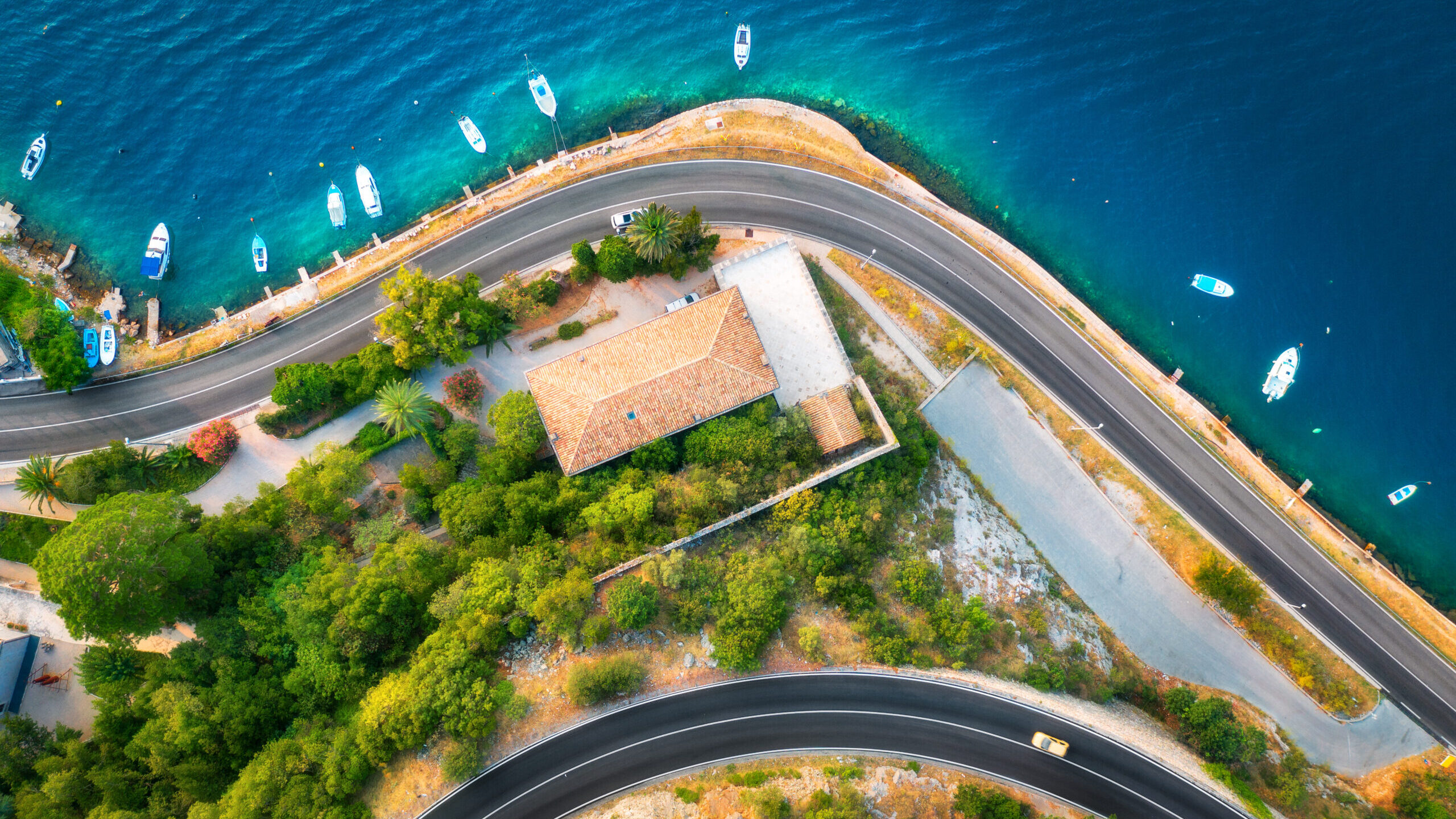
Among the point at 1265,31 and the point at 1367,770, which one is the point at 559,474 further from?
the point at 1265,31

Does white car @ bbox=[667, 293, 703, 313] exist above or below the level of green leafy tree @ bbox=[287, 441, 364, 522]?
above

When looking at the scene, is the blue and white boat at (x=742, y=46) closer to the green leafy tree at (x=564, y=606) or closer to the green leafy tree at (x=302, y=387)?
the green leafy tree at (x=302, y=387)

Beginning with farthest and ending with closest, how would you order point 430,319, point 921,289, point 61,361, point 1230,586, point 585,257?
point 921,289 < point 585,257 < point 61,361 < point 1230,586 < point 430,319

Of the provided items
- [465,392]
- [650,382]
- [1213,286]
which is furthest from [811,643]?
[1213,286]

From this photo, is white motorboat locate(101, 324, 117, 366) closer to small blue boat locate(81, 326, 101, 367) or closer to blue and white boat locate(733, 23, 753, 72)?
small blue boat locate(81, 326, 101, 367)

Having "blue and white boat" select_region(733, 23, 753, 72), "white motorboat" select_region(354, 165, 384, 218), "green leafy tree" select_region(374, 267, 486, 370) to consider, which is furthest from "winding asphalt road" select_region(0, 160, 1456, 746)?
"blue and white boat" select_region(733, 23, 753, 72)

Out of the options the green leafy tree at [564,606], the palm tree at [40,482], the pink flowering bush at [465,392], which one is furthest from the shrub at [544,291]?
the palm tree at [40,482]

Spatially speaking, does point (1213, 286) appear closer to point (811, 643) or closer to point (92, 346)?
point (811, 643)
